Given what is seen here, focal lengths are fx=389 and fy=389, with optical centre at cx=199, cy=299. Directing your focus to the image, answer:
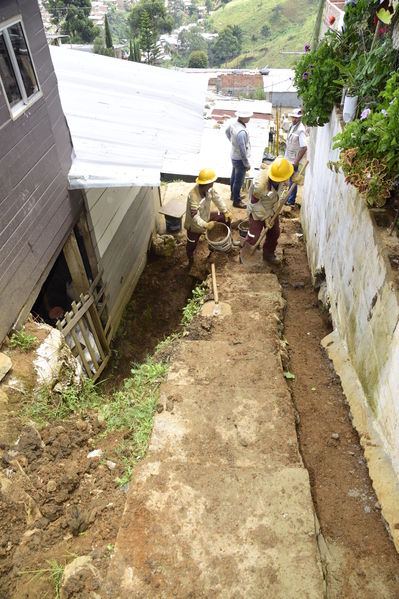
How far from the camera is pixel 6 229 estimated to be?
3844mm

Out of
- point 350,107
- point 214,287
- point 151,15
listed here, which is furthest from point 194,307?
point 151,15

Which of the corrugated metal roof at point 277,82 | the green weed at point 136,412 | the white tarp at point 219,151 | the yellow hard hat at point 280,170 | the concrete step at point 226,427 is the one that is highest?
the yellow hard hat at point 280,170

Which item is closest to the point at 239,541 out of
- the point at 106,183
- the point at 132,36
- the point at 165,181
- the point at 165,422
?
the point at 165,422

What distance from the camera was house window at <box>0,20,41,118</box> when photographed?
3732 millimetres

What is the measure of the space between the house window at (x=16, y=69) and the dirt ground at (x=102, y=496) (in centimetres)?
261

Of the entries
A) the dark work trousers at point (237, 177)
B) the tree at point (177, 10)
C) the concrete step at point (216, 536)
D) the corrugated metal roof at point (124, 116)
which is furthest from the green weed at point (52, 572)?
the tree at point (177, 10)

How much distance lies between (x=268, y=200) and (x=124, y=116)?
293cm

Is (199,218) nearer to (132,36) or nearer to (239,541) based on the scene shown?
(239,541)

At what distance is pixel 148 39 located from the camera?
41.4 metres

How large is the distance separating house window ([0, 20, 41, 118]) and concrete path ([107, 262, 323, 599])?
317 cm

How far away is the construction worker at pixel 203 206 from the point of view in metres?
6.31

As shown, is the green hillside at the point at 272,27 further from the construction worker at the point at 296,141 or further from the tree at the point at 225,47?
the construction worker at the point at 296,141

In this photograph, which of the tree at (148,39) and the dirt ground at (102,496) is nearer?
the dirt ground at (102,496)

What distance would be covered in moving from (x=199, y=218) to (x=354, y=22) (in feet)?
10.8
